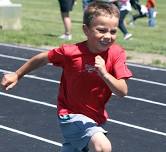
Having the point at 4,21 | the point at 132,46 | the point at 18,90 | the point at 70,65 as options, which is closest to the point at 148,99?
the point at 18,90

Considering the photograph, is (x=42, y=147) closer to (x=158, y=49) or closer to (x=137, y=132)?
(x=137, y=132)

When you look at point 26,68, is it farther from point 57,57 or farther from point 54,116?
point 54,116

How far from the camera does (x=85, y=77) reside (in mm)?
4586

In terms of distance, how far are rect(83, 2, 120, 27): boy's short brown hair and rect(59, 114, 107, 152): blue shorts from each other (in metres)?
0.67

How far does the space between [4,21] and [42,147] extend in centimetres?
1115

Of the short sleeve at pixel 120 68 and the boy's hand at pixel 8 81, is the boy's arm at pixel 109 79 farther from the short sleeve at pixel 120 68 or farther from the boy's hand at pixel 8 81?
the boy's hand at pixel 8 81

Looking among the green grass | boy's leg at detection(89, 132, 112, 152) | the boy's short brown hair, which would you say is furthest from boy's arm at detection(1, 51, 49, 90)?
the green grass

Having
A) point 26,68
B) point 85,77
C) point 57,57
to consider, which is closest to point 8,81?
point 26,68

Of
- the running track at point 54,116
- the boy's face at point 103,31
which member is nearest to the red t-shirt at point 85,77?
the boy's face at point 103,31

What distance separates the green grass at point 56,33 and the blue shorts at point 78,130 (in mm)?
9081

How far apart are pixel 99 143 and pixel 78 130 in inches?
9.9

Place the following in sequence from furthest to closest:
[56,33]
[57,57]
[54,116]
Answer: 1. [56,33]
2. [54,116]
3. [57,57]

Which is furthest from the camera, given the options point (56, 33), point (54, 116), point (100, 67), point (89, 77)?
point (56, 33)

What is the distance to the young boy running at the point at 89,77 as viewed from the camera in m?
4.46
